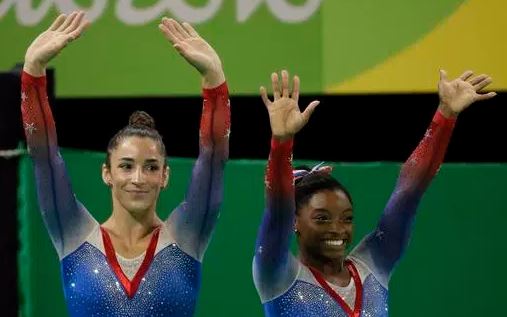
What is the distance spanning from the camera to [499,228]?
4.03 m

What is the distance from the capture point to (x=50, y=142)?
328cm

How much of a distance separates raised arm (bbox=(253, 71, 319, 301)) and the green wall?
87 centimetres

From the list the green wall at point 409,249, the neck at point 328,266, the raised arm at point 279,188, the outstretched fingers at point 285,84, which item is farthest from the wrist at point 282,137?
the green wall at point 409,249

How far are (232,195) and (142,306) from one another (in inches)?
35.9

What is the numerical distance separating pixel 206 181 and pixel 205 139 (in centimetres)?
11

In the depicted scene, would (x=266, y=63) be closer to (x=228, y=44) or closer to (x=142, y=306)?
(x=228, y=44)

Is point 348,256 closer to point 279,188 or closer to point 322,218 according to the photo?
point 322,218

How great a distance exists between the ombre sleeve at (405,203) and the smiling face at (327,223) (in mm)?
145

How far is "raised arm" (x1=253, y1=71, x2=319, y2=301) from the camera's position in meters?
3.11

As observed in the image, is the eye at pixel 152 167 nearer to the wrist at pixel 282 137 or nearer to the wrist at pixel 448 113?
the wrist at pixel 282 137

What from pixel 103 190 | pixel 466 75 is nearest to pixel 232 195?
pixel 103 190

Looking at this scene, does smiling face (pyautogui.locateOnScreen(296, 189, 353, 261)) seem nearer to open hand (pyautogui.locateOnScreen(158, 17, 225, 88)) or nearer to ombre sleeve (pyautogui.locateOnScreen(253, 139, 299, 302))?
ombre sleeve (pyautogui.locateOnScreen(253, 139, 299, 302))

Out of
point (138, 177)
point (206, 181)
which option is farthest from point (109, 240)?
point (206, 181)

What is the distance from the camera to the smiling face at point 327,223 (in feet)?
10.7
